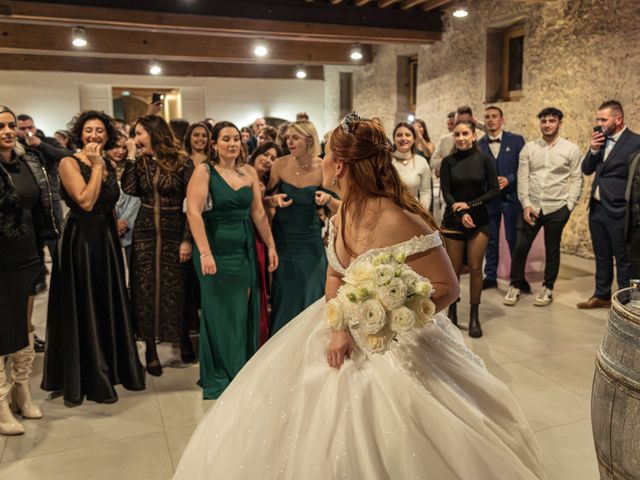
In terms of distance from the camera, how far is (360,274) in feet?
5.37

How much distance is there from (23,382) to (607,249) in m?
4.29

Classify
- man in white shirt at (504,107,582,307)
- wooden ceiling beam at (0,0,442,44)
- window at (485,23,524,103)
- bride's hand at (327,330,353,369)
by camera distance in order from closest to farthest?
bride's hand at (327,330,353,369)
man in white shirt at (504,107,582,307)
wooden ceiling beam at (0,0,442,44)
window at (485,23,524,103)

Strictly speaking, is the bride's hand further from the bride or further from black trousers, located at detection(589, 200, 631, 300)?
black trousers, located at detection(589, 200, 631, 300)

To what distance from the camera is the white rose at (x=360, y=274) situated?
1621 millimetres

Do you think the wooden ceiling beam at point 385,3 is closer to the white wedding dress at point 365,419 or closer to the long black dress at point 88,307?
the long black dress at point 88,307

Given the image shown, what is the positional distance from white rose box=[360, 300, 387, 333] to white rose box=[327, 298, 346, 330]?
7cm

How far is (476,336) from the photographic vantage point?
4184mm

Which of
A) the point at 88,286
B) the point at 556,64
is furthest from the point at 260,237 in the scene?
the point at 556,64

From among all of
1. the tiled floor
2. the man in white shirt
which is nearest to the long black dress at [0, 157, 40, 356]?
the tiled floor

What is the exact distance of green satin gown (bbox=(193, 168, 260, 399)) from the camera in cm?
329

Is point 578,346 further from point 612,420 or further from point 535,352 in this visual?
Answer: point 612,420

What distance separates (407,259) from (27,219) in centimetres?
199

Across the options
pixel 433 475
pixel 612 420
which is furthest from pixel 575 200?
pixel 433 475

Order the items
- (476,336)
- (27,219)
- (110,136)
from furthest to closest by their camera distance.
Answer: (476,336) < (110,136) < (27,219)
